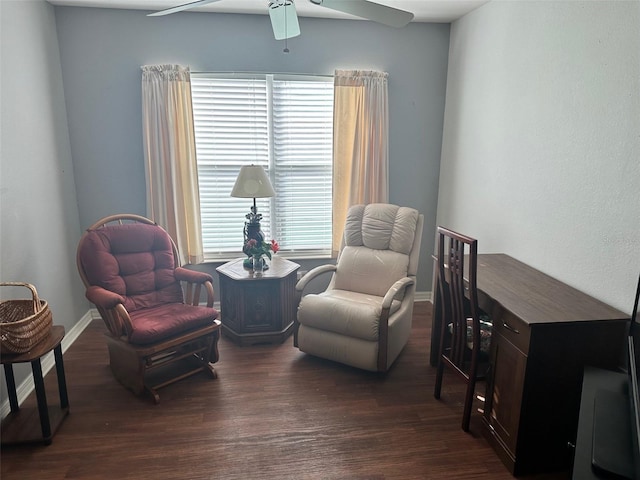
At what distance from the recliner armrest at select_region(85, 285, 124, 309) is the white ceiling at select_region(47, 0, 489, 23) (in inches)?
87.3

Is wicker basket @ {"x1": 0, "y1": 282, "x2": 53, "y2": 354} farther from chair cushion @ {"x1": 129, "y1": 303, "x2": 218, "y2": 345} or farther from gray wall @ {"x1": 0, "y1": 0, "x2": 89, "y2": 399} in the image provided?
chair cushion @ {"x1": 129, "y1": 303, "x2": 218, "y2": 345}

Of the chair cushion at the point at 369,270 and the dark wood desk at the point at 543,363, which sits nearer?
the dark wood desk at the point at 543,363

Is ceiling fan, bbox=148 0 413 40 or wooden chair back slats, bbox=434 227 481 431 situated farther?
wooden chair back slats, bbox=434 227 481 431

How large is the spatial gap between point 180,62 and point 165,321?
2218mm

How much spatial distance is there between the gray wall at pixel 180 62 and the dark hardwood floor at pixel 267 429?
1512 millimetres

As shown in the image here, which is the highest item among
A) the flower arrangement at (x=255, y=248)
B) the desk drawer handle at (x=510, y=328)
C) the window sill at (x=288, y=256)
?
the flower arrangement at (x=255, y=248)

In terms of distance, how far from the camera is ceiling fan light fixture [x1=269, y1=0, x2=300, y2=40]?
2.01 m

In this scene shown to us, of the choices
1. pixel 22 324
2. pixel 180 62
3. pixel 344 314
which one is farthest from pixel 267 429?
pixel 180 62

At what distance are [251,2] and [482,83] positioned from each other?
6.30 ft

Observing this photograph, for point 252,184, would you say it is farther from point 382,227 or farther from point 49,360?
point 49,360

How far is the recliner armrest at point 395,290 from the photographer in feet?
8.66

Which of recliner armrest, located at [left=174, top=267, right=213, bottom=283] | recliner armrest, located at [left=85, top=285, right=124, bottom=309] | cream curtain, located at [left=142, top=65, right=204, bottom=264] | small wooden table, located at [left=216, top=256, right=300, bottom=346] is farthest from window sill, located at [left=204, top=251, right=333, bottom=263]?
recliner armrest, located at [left=85, top=285, right=124, bottom=309]

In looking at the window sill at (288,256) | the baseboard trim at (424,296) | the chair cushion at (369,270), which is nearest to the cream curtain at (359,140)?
the window sill at (288,256)

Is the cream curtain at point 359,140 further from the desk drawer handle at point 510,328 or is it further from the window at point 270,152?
the desk drawer handle at point 510,328
